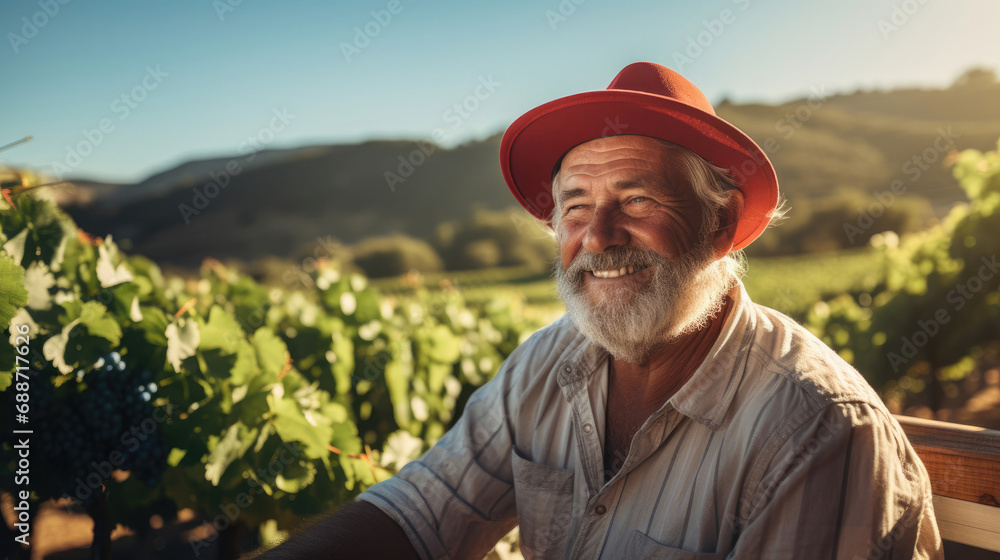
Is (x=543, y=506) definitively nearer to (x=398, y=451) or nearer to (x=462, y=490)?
(x=462, y=490)

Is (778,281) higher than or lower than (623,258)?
lower

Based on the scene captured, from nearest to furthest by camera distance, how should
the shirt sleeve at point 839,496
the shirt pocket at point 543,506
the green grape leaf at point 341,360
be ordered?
the shirt sleeve at point 839,496
the shirt pocket at point 543,506
the green grape leaf at point 341,360

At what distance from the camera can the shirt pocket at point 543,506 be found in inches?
77.4

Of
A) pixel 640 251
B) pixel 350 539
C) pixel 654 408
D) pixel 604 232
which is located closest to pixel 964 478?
pixel 654 408

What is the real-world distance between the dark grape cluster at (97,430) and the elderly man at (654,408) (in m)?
0.85

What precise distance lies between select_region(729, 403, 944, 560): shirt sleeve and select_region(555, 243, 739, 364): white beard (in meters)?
0.57

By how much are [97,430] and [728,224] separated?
2.50 meters

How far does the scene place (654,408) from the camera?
1.99m

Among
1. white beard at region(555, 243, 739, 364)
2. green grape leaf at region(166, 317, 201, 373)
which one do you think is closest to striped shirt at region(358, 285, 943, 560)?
white beard at region(555, 243, 739, 364)

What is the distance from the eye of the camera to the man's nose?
6.37 feet

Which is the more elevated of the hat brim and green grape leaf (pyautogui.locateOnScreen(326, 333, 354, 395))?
the hat brim

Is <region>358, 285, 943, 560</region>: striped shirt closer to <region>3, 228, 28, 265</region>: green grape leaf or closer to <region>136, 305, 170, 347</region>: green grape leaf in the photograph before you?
<region>136, 305, 170, 347</region>: green grape leaf

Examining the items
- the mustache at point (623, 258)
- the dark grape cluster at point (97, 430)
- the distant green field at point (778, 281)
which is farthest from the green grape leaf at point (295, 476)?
the distant green field at point (778, 281)

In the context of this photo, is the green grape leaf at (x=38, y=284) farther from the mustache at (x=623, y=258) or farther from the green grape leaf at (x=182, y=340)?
the mustache at (x=623, y=258)
